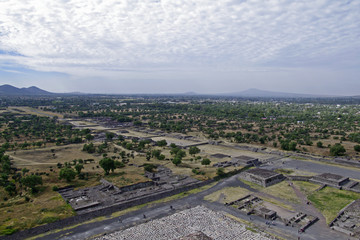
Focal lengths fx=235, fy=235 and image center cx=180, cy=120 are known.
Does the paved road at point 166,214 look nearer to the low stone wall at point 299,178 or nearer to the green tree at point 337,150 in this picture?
the low stone wall at point 299,178

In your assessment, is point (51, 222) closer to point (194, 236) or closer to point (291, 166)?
point (194, 236)

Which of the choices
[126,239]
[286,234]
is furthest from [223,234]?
[126,239]

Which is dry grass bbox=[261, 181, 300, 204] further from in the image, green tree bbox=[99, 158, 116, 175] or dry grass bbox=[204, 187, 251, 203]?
green tree bbox=[99, 158, 116, 175]

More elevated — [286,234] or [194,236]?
[194,236]

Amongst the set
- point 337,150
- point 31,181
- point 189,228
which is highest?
point 31,181

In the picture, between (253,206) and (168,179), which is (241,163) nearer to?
(168,179)

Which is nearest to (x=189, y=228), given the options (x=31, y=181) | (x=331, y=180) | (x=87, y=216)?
(x=87, y=216)

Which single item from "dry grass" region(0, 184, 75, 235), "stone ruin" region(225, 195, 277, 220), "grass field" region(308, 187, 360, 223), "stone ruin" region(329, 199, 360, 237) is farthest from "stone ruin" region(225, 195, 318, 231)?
"dry grass" region(0, 184, 75, 235)
